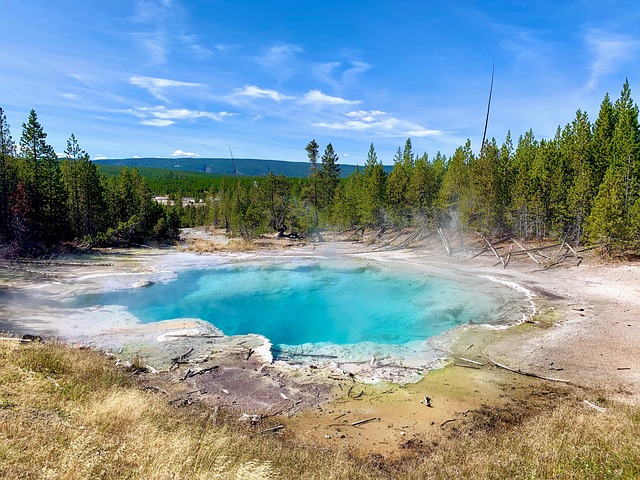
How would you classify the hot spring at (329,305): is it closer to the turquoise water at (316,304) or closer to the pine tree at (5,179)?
the turquoise water at (316,304)

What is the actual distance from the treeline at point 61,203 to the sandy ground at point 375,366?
12877mm

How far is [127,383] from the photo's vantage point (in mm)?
10492

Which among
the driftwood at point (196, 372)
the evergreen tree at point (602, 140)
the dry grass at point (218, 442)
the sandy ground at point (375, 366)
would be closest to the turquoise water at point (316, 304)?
the sandy ground at point (375, 366)

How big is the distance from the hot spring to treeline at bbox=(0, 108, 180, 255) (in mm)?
15093

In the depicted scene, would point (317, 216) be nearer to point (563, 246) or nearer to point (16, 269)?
point (563, 246)

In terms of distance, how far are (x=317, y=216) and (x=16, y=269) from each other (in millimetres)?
36149

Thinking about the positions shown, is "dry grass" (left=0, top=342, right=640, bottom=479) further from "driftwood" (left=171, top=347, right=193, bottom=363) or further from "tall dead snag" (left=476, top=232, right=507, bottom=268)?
"tall dead snag" (left=476, top=232, right=507, bottom=268)

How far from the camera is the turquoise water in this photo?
17703 mm

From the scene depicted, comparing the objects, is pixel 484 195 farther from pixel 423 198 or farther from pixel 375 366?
pixel 375 366

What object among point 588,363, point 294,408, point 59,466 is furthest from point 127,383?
point 588,363

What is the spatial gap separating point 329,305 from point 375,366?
1023 centimetres

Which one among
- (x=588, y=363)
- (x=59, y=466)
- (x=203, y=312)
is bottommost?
(x=203, y=312)

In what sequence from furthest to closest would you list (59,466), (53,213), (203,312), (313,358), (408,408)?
(53,213) → (203,312) → (313,358) → (408,408) → (59,466)

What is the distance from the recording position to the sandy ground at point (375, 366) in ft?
31.6
